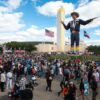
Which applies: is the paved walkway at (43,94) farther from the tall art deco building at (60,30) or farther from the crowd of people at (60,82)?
the tall art deco building at (60,30)

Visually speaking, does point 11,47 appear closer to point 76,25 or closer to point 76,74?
point 76,25

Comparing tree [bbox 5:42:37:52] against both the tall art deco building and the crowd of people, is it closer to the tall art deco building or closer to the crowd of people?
the tall art deco building

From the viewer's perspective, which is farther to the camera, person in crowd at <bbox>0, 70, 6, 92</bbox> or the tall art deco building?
the tall art deco building

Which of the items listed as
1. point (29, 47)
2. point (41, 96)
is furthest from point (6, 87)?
point (29, 47)

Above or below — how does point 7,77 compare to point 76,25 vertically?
below

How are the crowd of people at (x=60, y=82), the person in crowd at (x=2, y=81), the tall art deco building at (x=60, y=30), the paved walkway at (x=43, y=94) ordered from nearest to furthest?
the crowd of people at (x=60, y=82) → the paved walkway at (x=43, y=94) → the person in crowd at (x=2, y=81) → the tall art deco building at (x=60, y=30)

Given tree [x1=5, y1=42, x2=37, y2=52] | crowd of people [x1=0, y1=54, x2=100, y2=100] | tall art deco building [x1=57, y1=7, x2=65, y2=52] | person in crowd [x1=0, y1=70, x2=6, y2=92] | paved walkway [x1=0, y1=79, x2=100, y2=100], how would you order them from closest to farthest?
crowd of people [x1=0, y1=54, x2=100, y2=100] < paved walkway [x1=0, y1=79, x2=100, y2=100] < person in crowd [x1=0, y1=70, x2=6, y2=92] < tall art deco building [x1=57, y1=7, x2=65, y2=52] < tree [x1=5, y1=42, x2=37, y2=52]

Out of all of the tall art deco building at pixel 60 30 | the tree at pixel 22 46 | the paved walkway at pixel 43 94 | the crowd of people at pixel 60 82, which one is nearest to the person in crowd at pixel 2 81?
the crowd of people at pixel 60 82

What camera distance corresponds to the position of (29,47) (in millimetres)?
153000

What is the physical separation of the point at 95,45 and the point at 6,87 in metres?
136

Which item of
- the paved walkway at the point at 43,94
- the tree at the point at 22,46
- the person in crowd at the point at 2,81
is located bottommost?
the paved walkway at the point at 43,94

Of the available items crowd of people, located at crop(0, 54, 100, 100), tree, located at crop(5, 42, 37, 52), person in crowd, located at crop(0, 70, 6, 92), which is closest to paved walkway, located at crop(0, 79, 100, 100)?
crowd of people, located at crop(0, 54, 100, 100)

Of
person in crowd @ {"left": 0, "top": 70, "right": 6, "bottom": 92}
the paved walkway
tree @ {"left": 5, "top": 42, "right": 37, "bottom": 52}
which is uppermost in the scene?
tree @ {"left": 5, "top": 42, "right": 37, "bottom": 52}

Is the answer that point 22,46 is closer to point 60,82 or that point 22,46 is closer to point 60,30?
point 60,30
